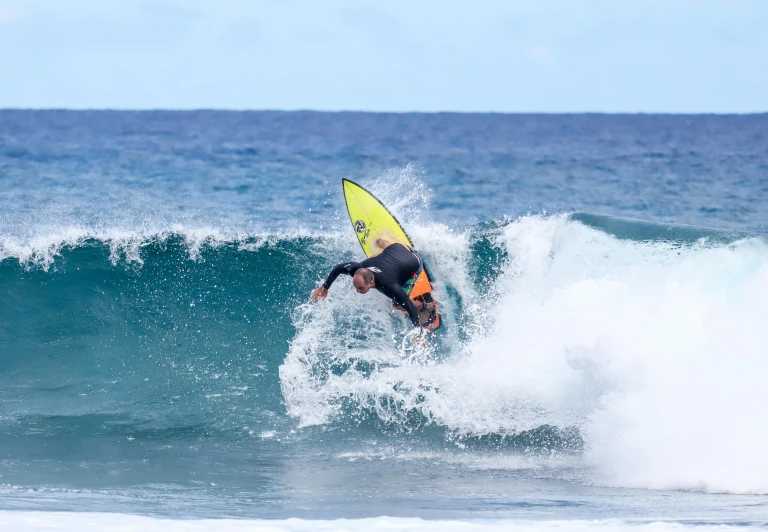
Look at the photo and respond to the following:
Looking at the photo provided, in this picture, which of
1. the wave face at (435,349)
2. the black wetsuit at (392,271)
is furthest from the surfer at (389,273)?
the wave face at (435,349)

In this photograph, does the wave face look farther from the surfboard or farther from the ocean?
the surfboard

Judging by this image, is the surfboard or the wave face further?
the surfboard

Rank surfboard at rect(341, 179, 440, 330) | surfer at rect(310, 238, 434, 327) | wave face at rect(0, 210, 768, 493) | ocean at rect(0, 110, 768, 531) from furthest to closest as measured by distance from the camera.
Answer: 1. surfboard at rect(341, 179, 440, 330)
2. surfer at rect(310, 238, 434, 327)
3. wave face at rect(0, 210, 768, 493)
4. ocean at rect(0, 110, 768, 531)

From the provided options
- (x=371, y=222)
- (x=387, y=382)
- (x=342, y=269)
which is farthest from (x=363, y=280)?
(x=371, y=222)

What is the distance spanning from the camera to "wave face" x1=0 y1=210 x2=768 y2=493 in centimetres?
727

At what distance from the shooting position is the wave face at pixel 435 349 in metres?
7.27

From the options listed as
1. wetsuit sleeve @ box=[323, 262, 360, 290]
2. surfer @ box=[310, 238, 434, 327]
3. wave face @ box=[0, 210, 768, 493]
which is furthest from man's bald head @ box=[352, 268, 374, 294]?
wave face @ box=[0, 210, 768, 493]

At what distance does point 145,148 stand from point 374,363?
29.0 meters

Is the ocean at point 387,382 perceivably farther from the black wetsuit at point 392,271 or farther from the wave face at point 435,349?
the black wetsuit at point 392,271

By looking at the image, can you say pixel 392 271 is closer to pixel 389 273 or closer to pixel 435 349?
pixel 389 273

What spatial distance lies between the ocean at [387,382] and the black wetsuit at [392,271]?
0.49 m

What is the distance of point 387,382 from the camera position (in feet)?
27.7

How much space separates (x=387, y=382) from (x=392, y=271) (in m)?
1.16

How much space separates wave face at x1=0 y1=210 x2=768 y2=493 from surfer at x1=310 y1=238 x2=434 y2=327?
1.45 ft
